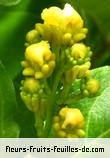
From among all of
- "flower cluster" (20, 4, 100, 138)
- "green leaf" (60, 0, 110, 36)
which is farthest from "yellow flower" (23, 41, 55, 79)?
"green leaf" (60, 0, 110, 36)

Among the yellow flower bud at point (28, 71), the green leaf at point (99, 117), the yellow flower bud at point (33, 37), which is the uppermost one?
the yellow flower bud at point (33, 37)

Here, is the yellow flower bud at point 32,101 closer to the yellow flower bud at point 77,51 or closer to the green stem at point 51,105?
the green stem at point 51,105

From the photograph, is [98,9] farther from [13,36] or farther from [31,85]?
[31,85]

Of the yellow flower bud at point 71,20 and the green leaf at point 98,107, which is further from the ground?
the yellow flower bud at point 71,20

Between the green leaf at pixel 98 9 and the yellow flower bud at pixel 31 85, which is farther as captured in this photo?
the green leaf at pixel 98 9

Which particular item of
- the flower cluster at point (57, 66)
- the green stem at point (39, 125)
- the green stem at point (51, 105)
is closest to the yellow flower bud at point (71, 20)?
the flower cluster at point (57, 66)

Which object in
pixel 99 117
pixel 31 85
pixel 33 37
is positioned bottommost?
pixel 99 117

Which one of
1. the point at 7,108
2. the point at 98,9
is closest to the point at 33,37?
the point at 7,108
